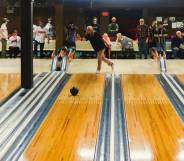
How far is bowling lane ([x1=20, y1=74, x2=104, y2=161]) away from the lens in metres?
6.45

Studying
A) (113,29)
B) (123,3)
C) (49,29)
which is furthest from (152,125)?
(123,3)

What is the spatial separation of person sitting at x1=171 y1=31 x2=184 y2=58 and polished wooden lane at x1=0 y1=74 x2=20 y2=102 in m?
7.07

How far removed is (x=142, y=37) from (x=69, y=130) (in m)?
10.4

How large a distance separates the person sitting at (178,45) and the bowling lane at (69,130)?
7580mm

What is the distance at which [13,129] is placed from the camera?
7.76 m

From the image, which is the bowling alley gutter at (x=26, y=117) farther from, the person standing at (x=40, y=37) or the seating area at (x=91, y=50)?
the seating area at (x=91, y=50)

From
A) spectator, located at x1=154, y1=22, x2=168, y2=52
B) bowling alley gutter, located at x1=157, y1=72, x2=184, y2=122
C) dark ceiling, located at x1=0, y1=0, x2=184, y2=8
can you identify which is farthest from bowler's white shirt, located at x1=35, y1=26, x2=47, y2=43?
bowling alley gutter, located at x1=157, y1=72, x2=184, y2=122

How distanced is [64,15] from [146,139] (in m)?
13.5

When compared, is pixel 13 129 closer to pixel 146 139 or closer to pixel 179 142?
pixel 146 139

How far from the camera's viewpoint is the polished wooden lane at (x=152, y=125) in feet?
21.5

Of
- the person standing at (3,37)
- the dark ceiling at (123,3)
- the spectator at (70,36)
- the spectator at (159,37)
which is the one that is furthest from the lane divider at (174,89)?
the person standing at (3,37)

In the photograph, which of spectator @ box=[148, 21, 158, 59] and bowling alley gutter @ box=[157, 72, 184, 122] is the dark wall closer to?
spectator @ box=[148, 21, 158, 59]

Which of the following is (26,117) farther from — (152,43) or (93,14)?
(93,14)

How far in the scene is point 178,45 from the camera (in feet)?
60.3
